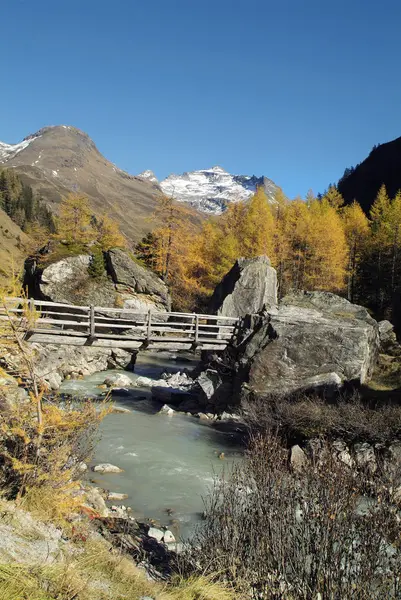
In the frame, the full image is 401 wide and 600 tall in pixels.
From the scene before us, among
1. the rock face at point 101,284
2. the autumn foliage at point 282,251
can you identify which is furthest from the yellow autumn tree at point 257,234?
the rock face at point 101,284

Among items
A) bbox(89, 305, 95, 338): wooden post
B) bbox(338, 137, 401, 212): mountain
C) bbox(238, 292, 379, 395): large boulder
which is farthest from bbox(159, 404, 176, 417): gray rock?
bbox(338, 137, 401, 212): mountain

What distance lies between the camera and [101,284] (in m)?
31.1

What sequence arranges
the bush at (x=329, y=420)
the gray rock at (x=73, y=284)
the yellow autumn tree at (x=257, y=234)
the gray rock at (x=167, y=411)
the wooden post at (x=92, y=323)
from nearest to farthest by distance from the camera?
1. the bush at (x=329, y=420)
2. the wooden post at (x=92, y=323)
3. the gray rock at (x=167, y=411)
4. the gray rock at (x=73, y=284)
5. the yellow autumn tree at (x=257, y=234)

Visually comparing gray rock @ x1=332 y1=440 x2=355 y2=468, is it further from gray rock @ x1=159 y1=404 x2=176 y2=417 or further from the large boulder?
gray rock @ x1=159 y1=404 x2=176 y2=417

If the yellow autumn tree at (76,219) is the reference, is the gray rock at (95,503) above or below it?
below

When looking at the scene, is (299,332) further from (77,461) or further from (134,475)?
(77,461)

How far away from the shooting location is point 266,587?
4.88 m

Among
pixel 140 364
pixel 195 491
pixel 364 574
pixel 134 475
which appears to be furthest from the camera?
pixel 140 364

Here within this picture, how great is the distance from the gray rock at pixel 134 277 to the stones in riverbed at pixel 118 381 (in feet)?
30.3

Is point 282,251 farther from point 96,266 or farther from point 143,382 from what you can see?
point 143,382

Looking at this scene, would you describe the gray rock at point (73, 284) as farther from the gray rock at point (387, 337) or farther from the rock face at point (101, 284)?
the gray rock at point (387, 337)

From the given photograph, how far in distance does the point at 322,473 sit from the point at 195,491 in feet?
19.3

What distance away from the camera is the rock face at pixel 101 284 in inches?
1168

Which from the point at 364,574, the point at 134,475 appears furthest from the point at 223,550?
the point at 134,475
